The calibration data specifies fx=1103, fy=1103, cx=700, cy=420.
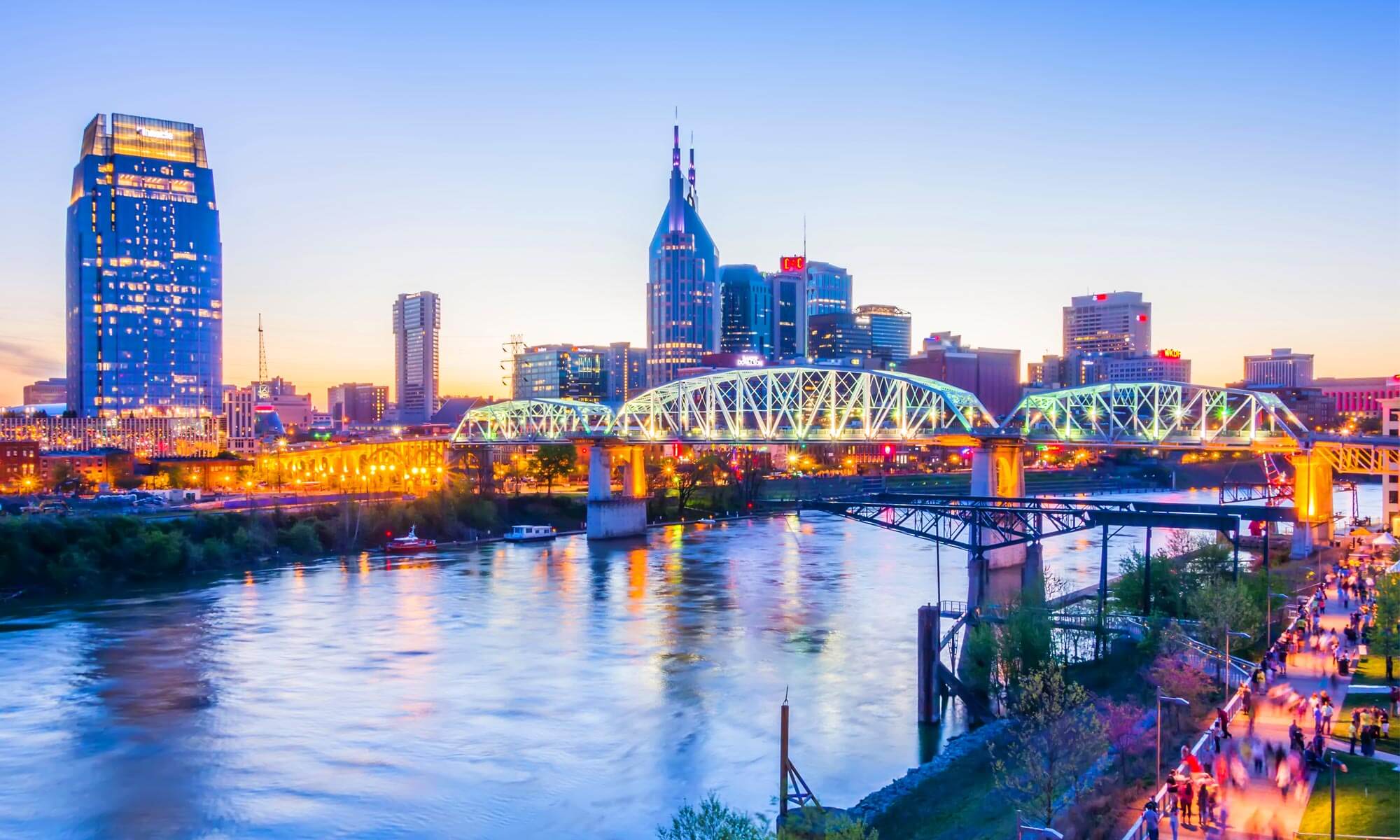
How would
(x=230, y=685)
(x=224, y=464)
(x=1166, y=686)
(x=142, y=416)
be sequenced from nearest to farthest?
(x=1166, y=686) → (x=230, y=685) → (x=224, y=464) → (x=142, y=416)

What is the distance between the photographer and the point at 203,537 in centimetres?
7006

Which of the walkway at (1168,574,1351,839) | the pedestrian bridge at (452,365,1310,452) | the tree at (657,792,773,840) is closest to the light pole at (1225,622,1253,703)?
the walkway at (1168,574,1351,839)

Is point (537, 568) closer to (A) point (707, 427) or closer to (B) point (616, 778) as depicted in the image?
(A) point (707, 427)

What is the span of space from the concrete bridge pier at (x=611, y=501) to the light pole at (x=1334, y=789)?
7176 cm

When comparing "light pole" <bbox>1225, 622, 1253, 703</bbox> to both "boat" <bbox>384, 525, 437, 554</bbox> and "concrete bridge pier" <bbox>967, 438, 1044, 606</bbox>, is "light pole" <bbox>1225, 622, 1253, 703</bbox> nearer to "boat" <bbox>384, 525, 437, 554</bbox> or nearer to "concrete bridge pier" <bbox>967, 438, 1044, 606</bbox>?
"concrete bridge pier" <bbox>967, 438, 1044, 606</bbox>

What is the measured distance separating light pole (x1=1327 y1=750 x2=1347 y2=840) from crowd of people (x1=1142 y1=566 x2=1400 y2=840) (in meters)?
0.24

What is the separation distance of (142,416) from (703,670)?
16479 cm

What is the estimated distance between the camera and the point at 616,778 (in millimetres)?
28812

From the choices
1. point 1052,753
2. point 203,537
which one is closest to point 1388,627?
point 1052,753

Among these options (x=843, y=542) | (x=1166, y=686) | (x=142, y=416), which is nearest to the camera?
(x=1166, y=686)

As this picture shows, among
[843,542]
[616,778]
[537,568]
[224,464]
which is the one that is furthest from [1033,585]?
[224,464]

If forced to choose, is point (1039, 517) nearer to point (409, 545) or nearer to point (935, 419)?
point (935, 419)

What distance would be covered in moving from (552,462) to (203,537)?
51801 mm

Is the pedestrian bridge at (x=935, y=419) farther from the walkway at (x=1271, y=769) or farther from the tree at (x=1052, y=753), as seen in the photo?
the tree at (x=1052, y=753)
